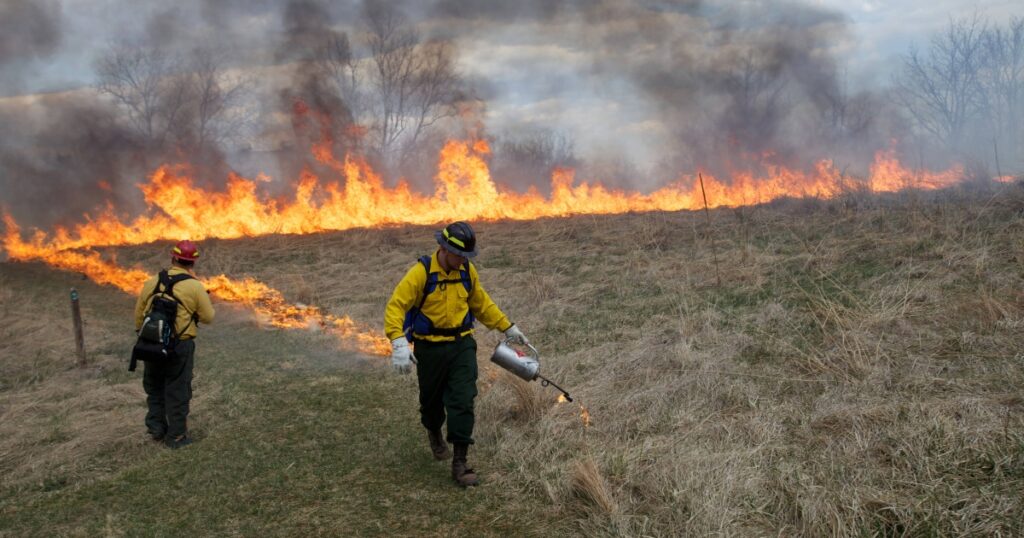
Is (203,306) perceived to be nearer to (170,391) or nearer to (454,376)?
(170,391)

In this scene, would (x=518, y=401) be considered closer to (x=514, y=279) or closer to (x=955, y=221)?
(x=514, y=279)

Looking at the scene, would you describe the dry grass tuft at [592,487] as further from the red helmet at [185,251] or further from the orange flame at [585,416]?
the red helmet at [185,251]

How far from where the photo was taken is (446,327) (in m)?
4.81

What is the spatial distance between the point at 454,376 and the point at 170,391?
286cm

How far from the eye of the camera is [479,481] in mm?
4898

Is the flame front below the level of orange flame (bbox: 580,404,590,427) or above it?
above

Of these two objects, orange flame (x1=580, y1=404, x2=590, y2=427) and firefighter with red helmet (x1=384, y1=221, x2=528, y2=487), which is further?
orange flame (x1=580, y1=404, x2=590, y2=427)

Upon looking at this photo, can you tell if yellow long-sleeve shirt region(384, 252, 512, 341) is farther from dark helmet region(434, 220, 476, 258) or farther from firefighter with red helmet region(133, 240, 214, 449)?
firefighter with red helmet region(133, 240, 214, 449)

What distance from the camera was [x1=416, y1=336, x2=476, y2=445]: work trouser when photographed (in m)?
4.80

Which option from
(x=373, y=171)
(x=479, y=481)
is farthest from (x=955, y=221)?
(x=373, y=171)

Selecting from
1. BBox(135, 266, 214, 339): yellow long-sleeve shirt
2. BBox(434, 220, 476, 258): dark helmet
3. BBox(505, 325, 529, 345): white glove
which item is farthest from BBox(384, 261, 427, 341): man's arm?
BBox(135, 266, 214, 339): yellow long-sleeve shirt

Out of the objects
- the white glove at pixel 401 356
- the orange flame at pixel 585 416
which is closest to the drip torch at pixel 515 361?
the orange flame at pixel 585 416

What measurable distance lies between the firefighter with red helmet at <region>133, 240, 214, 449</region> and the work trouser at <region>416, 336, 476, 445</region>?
7.76 ft

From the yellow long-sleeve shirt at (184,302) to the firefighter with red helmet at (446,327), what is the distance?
2.26 metres
